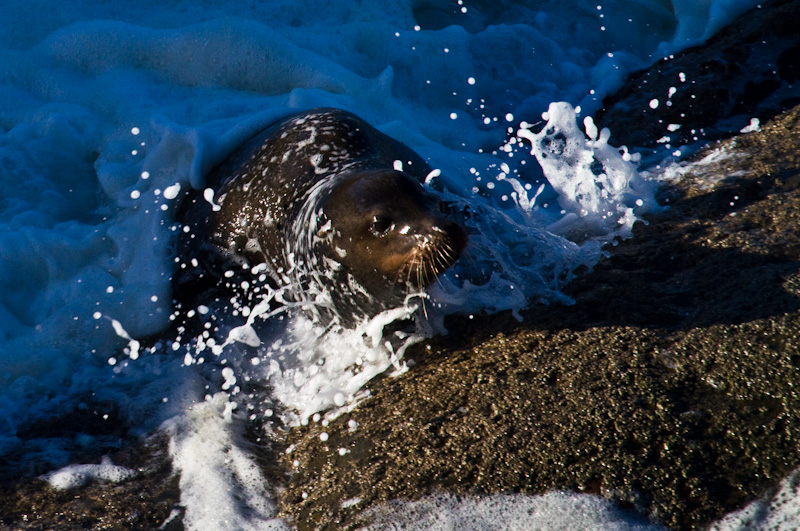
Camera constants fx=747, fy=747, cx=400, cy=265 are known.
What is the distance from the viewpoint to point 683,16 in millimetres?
6980

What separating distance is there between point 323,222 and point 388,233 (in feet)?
1.61

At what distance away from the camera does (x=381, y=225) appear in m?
3.68

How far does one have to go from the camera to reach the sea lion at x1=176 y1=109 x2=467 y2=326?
365 centimetres

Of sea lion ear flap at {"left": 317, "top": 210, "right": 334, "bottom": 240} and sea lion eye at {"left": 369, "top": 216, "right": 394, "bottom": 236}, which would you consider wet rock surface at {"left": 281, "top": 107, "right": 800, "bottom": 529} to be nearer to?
sea lion eye at {"left": 369, "top": 216, "right": 394, "bottom": 236}

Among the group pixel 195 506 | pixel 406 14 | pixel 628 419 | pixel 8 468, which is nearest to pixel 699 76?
pixel 406 14

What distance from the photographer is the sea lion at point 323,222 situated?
3.65 m

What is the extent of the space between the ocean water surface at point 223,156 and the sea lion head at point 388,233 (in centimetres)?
28

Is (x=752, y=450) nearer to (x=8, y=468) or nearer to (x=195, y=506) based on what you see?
(x=195, y=506)

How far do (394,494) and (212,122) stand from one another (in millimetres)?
3875

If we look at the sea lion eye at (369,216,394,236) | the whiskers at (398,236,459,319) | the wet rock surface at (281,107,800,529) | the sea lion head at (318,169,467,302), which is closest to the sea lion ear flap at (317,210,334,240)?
the sea lion head at (318,169,467,302)

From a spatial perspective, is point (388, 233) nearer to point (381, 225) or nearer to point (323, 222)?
point (381, 225)

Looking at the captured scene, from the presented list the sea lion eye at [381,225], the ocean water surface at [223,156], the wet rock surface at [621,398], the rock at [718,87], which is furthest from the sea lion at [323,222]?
the rock at [718,87]

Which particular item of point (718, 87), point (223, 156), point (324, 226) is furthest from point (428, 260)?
point (718, 87)

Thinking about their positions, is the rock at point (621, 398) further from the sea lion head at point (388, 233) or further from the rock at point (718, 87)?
the rock at point (718, 87)
